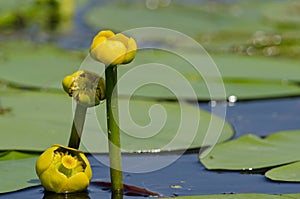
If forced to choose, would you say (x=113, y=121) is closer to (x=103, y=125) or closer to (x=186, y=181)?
(x=186, y=181)

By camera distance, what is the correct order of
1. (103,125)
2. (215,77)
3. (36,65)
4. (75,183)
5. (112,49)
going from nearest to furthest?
(112,49) → (75,183) → (103,125) → (215,77) → (36,65)

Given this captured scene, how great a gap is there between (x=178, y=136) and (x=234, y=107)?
62cm

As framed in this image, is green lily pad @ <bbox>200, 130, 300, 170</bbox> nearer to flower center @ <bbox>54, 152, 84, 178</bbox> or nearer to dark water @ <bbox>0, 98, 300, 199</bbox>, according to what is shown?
dark water @ <bbox>0, 98, 300, 199</bbox>

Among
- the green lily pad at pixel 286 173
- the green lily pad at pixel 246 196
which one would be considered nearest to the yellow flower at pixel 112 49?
the green lily pad at pixel 246 196

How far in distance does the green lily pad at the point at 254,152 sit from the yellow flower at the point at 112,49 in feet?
2.04

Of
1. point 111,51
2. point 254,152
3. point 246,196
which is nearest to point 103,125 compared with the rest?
point 254,152

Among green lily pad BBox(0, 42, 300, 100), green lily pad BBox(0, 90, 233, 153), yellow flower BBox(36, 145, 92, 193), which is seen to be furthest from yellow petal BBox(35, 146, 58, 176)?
green lily pad BBox(0, 42, 300, 100)

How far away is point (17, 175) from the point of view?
1891 millimetres

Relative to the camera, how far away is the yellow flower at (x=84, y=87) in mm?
1569

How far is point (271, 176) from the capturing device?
1.91 meters

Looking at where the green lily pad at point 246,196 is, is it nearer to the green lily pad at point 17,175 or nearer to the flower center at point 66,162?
the flower center at point 66,162

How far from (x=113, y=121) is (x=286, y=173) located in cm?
54

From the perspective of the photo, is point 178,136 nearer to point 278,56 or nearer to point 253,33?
point 278,56

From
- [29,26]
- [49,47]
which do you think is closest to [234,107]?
[49,47]
